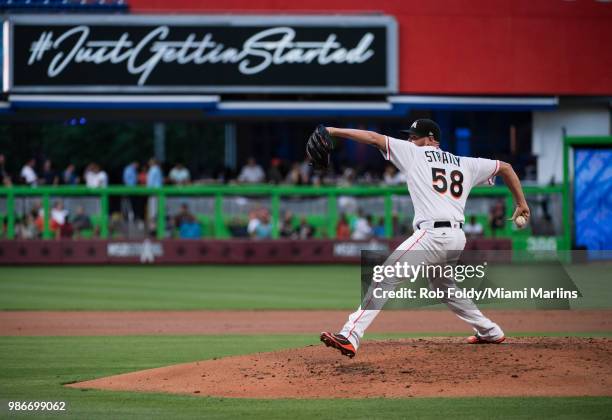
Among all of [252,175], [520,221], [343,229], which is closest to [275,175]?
[252,175]

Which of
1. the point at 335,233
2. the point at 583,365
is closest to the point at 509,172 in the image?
the point at 583,365

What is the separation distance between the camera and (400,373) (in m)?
8.57

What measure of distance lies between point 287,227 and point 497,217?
5.29m

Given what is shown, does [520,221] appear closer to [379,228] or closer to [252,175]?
[379,228]

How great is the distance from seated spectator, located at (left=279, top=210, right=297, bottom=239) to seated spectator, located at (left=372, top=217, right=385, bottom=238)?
6.59 ft

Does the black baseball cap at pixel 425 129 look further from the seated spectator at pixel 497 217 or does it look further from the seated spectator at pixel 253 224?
the seated spectator at pixel 497 217

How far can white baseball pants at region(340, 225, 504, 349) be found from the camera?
8766mm

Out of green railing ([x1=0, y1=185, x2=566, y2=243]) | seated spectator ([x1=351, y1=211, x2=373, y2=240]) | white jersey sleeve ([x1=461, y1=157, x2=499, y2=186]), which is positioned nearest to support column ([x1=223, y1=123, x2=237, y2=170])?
green railing ([x1=0, y1=185, x2=566, y2=243])

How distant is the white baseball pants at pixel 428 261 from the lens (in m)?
8.77

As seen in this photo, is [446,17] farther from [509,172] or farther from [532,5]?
[509,172]

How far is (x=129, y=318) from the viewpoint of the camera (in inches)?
589

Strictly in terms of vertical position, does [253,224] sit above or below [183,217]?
below

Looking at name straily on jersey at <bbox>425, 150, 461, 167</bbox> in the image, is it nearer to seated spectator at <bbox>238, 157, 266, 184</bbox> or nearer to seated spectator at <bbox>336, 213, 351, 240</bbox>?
seated spectator at <bbox>336, 213, 351, 240</bbox>

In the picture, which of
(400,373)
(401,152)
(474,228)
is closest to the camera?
(400,373)
